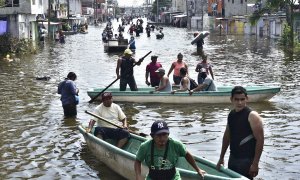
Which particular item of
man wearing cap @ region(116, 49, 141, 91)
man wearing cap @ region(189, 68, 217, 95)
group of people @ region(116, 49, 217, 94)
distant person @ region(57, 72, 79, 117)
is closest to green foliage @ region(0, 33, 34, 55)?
group of people @ region(116, 49, 217, 94)

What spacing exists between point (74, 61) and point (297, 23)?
20.1 m

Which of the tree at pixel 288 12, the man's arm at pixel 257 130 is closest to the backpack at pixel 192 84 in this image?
the man's arm at pixel 257 130

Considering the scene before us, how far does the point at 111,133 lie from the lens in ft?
33.8

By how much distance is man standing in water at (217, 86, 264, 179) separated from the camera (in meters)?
6.46

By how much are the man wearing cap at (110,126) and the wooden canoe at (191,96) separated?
5841 millimetres

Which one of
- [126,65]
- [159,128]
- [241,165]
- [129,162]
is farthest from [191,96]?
[159,128]

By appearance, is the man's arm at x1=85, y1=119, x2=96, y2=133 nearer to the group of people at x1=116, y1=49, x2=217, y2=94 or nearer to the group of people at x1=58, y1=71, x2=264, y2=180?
the group of people at x1=58, y1=71, x2=264, y2=180

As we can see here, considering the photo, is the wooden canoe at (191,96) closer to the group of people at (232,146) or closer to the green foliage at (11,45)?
the group of people at (232,146)

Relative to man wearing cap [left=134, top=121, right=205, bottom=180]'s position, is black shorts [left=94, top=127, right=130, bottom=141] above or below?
below

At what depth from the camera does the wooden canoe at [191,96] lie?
1585 centimetres

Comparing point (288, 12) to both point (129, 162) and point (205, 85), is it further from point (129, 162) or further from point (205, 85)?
point (129, 162)

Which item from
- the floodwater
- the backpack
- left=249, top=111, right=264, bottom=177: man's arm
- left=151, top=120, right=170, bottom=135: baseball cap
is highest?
left=151, top=120, right=170, bottom=135: baseball cap

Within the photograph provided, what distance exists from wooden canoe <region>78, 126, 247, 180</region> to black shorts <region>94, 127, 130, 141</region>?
0.13 m

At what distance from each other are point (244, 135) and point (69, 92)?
775 cm
